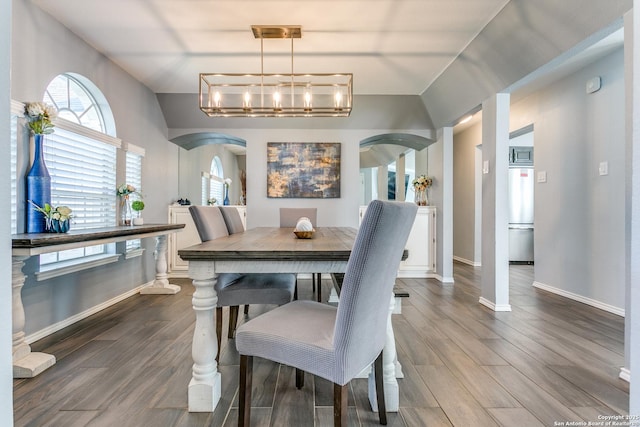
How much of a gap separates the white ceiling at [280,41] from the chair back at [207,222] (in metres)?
1.61

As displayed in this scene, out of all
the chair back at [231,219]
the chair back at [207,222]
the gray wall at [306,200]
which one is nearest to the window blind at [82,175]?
the chair back at [231,219]

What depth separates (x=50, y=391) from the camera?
5.52ft

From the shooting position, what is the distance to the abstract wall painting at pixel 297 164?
14.8ft

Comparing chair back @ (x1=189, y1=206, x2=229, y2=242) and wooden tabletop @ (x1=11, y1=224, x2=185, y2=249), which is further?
chair back @ (x1=189, y1=206, x2=229, y2=242)

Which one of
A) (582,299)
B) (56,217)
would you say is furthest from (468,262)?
(56,217)

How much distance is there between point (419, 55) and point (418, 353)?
9.18ft

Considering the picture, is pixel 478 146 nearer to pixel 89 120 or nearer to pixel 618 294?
pixel 618 294

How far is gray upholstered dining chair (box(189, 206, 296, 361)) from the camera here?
6.31 ft

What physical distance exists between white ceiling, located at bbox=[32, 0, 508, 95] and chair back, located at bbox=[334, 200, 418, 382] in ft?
6.81

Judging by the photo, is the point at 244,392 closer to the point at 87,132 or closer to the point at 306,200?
the point at 87,132

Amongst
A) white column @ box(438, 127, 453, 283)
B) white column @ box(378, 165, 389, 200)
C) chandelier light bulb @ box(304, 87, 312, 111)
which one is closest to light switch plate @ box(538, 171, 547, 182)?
white column @ box(438, 127, 453, 283)

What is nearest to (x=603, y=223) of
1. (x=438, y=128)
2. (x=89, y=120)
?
(x=438, y=128)

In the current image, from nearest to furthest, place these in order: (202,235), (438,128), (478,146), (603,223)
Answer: (202,235) → (603,223) → (438,128) → (478,146)

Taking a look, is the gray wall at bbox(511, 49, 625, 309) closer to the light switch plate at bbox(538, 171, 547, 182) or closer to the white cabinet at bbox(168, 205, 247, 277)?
the light switch plate at bbox(538, 171, 547, 182)
